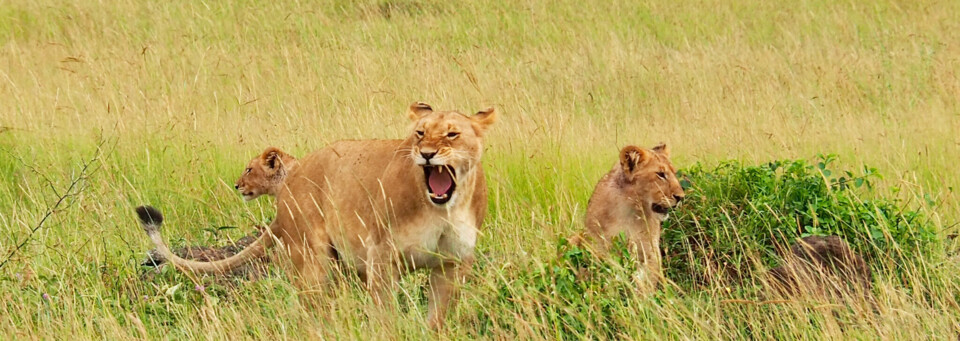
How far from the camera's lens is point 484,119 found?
5.21 metres

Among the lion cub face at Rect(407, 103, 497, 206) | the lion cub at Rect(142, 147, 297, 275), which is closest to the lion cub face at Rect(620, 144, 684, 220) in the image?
the lion cub face at Rect(407, 103, 497, 206)

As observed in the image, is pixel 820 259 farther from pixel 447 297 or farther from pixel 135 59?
pixel 135 59

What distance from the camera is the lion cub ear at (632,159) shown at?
17.8 ft

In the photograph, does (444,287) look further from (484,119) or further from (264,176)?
(264,176)

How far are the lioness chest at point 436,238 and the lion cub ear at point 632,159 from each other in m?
0.80

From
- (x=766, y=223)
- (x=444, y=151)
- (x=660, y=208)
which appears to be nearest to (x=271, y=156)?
(x=444, y=151)

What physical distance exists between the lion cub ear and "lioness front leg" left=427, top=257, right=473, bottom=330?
0.82m

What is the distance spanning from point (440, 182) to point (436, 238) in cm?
22

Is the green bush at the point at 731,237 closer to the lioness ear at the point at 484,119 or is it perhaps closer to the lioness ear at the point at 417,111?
the lioness ear at the point at 484,119

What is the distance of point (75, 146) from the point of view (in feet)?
28.5

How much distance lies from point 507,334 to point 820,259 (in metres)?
1.48

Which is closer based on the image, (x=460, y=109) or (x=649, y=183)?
(x=649, y=183)

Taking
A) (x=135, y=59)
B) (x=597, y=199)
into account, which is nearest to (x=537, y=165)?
(x=597, y=199)

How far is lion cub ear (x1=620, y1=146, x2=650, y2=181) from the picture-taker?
17.8 feet
